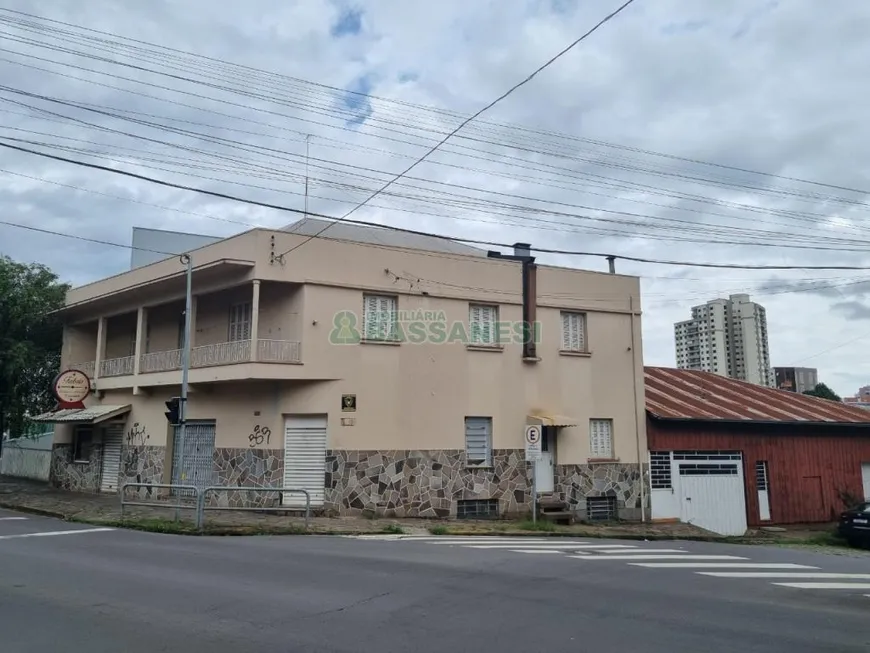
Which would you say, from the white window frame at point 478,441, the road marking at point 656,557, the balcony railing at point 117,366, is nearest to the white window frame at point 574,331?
the white window frame at point 478,441

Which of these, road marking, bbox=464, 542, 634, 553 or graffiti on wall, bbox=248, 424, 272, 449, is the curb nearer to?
graffiti on wall, bbox=248, 424, 272, 449

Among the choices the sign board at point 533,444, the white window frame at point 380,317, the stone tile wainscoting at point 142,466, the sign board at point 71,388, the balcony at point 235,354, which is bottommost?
the stone tile wainscoting at point 142,466

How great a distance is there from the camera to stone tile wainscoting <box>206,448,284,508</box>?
19.2 meters

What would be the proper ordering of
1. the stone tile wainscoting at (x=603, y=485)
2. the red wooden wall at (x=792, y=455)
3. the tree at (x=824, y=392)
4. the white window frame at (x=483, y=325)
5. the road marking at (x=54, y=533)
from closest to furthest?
the road marking at (x=54, y=533)
the white window frame at (x=483, y=325)
the stone tile wainscoting at (x=603, y=485)
the red wooden wall at (x=792, y=455)
the tree at (x=824, y=392)

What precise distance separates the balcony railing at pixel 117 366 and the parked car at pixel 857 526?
2238 centimetres

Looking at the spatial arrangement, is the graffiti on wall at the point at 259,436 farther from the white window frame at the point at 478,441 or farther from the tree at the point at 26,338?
the tree at the point at 26,338

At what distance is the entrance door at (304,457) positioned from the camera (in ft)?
62.4

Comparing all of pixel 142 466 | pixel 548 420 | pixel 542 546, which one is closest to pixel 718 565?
pixel 542 546

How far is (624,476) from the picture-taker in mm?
22344

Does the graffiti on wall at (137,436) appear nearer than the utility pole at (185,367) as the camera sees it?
No

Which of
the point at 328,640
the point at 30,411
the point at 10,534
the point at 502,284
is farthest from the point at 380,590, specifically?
the point at 30,411

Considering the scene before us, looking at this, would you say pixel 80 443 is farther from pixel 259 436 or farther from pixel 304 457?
pixel 304 457

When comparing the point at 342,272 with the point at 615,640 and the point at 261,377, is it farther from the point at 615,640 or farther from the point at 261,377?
the point at 615,640

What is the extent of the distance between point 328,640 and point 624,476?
17340mm
